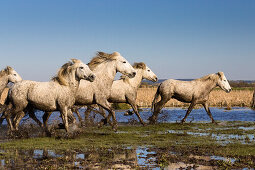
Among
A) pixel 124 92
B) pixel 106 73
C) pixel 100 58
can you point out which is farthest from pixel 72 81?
pixel 124 92

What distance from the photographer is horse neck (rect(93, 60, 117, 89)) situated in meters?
12.6

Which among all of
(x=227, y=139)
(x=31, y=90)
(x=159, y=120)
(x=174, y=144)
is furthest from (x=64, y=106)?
(x=159, y=120)

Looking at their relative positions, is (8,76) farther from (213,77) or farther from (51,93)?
(213,77)

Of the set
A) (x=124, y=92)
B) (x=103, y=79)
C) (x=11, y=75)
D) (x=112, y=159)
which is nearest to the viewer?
(x=112, y=159)

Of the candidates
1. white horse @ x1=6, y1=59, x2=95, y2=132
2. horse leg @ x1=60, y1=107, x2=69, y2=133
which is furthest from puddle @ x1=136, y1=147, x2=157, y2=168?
white horse @ x1=6, y1=59, x2=95, y2=132

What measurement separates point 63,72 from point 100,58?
244 cm

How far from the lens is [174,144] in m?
9.66

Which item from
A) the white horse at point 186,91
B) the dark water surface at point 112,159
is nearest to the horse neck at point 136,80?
the white horse at point 186,91

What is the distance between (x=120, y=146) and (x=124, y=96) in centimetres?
578

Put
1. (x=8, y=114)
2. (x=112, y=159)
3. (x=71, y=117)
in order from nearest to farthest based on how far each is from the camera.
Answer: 1. (x=112, y=159)
2. (x=71, y=117)
3. (x=8, y=114)

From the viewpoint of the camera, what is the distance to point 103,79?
12617 millimetres

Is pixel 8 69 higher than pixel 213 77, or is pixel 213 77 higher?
pixel 8 69

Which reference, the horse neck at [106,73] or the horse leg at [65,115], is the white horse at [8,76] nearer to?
the horse neck at [106,73]

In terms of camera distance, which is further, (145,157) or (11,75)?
(11,75)
